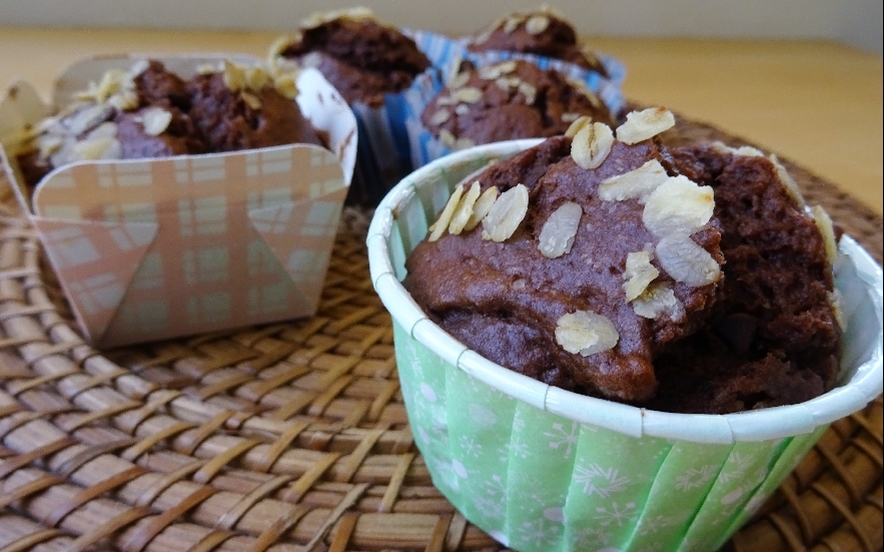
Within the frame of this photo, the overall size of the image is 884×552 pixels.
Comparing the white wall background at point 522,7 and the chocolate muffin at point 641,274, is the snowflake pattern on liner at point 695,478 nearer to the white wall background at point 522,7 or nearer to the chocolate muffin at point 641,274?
the chocolate muffin at point 641,274

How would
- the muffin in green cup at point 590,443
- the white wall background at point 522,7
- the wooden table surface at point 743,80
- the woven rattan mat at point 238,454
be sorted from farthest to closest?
the white wall background at point 522,7 < the wooden table surface at point 743,80 < the woven rattan mat at point 238,454 < the muffin in green cup at point 590,443

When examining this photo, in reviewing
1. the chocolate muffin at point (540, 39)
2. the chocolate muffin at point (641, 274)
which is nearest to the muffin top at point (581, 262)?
the chocolate muffin at point (641, 274)

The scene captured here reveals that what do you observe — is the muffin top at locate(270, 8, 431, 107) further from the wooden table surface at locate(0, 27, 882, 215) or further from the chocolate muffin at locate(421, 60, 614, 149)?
the wooden table surface at locate(0, 27, 882, 215)

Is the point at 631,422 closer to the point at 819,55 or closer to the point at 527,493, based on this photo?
the point at 527,493

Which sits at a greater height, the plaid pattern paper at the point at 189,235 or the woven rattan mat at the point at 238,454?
the plaid pattern paper at the point at 189,235

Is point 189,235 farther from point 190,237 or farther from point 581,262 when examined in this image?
point 581,262

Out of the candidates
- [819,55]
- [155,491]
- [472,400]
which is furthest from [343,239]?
[819,55]
